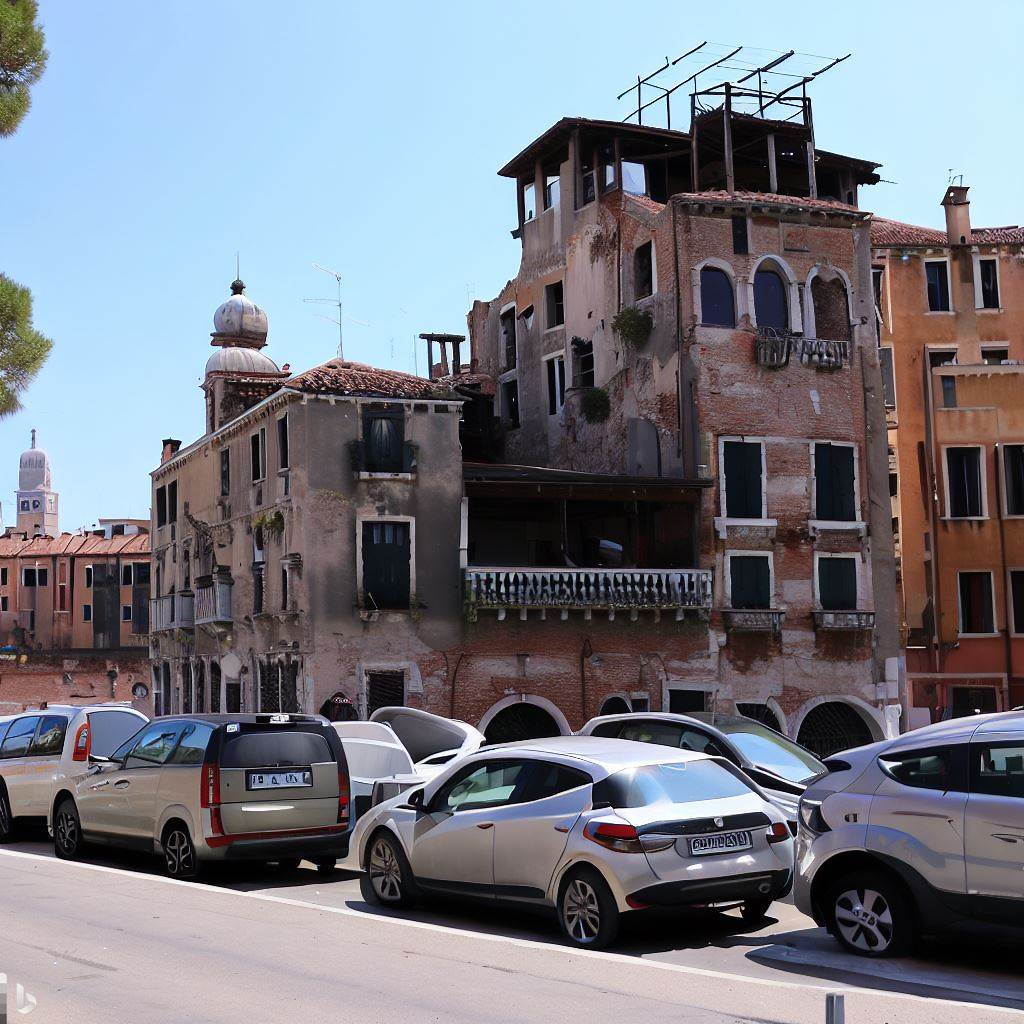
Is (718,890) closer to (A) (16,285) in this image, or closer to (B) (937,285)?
(A) (16,285)

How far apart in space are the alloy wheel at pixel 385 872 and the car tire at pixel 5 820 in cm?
835

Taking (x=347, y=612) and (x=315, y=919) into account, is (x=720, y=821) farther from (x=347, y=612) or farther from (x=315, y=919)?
(x=347, y=612)

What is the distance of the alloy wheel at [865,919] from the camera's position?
33.6ft

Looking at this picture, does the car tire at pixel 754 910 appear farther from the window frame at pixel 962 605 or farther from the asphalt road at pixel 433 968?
the window frame at pixel 962 605

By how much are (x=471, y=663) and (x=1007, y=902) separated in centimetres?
2577

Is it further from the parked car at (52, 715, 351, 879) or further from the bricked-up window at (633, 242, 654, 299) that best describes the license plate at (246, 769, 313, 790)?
the bricked-up window at (633, 242, 654, 299)

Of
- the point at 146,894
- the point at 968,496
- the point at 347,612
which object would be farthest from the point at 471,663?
the point at 146,894

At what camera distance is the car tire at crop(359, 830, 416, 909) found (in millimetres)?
12742

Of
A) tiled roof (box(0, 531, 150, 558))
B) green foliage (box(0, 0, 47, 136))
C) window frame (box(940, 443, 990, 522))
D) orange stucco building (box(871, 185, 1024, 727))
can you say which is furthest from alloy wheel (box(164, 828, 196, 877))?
tiled roof (box(0, 531, 150, 558))

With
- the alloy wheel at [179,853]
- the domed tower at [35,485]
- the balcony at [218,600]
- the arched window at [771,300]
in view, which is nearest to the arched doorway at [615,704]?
the arched window at [771,300]

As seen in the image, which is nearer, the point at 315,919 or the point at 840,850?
the point at 840,850

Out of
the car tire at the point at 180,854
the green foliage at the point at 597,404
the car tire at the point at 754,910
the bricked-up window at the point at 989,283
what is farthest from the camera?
the bricked-up window at the point at 989,283

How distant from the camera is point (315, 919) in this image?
12.1 meters

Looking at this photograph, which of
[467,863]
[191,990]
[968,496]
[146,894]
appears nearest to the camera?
[191,990]
